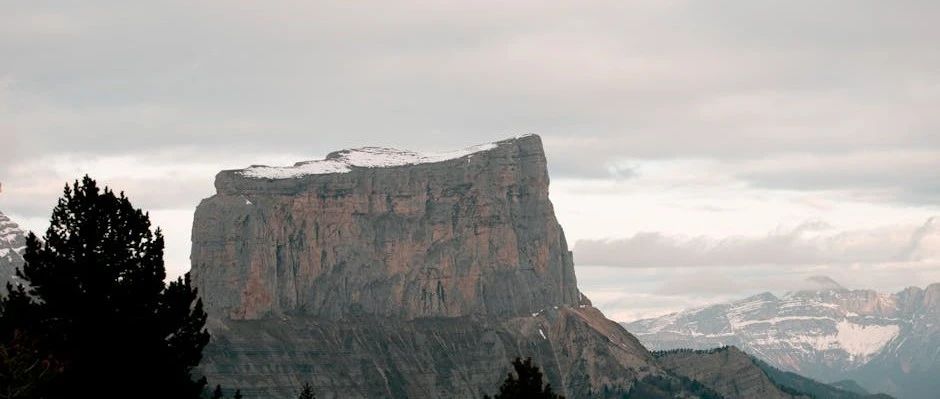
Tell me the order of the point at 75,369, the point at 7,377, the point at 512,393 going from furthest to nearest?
the point at 512,393
the point at 75,369
the point at 7,377

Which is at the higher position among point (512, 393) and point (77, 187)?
point (77, 187)

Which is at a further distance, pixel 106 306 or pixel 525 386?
pixel 525 386

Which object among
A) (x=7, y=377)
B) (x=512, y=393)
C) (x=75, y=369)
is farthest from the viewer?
(x=512, y=393)

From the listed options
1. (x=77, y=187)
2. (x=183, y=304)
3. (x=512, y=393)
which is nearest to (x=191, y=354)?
(x=183, y=304)

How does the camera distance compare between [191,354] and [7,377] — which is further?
[191,354]

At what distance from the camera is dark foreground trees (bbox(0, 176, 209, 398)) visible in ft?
287

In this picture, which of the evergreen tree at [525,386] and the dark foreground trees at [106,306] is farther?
the evergreen tree at [525,386]

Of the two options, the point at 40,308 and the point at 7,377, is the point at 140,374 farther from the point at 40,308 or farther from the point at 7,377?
the point at 7,377

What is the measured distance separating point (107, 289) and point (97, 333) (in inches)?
100

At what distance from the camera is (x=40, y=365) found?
78.4m

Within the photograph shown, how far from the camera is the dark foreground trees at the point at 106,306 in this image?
3442 inches

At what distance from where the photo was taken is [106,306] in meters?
89.1

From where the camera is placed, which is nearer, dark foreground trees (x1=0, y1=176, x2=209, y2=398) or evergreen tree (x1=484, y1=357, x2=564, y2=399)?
dark foreground trees (x1=0, y1=176, x2=209, y2=398)

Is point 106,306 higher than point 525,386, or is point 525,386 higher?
point 106,306
